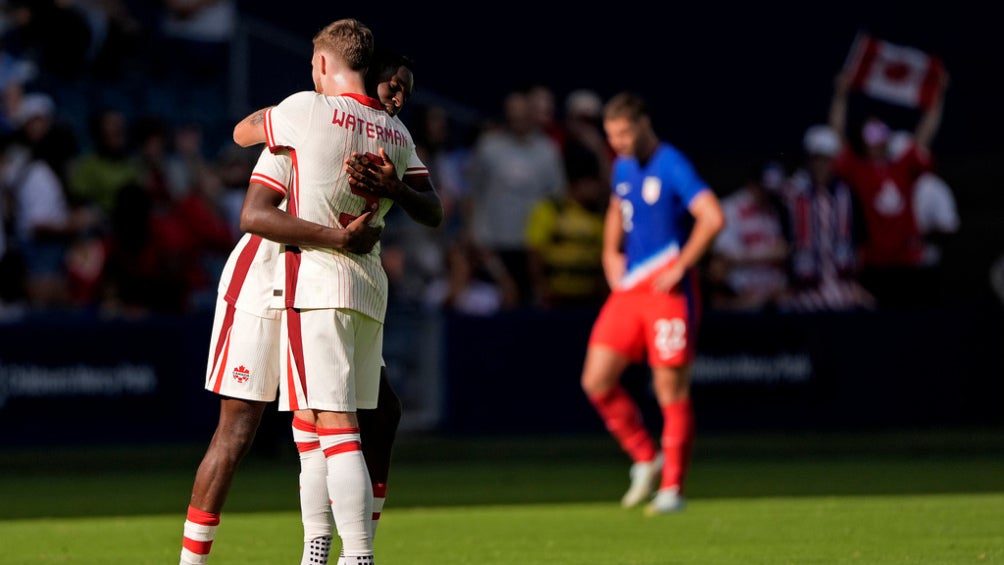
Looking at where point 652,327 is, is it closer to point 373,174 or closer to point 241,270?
point 241,270

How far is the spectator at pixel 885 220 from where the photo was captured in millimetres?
16844

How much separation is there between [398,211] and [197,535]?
12.1 metres

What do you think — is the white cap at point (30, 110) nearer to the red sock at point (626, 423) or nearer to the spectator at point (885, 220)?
the red sock at point (626, 423)

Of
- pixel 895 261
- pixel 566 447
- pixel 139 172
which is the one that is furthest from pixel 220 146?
pixel 895 261

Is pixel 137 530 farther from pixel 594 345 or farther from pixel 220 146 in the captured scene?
pixel 220 146

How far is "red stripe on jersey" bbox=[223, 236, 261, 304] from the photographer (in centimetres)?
644

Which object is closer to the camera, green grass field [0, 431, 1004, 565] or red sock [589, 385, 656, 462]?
green grass field [0, 431, 1004, 565]

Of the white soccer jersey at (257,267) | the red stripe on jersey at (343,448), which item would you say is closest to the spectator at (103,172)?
the white soccer jersey at (257,267)

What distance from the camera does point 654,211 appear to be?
10195mm

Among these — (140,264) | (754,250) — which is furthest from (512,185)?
(140,264)

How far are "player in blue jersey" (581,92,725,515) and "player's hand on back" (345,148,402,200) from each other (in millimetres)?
4060

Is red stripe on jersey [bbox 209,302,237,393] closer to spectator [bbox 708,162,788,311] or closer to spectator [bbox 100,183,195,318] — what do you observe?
spectator [bbox 100,183,195,318]

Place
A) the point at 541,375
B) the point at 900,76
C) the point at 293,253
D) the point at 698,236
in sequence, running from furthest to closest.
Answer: the point at 900,76, the point at 541,375, the point at 698,236, the point at 293,253

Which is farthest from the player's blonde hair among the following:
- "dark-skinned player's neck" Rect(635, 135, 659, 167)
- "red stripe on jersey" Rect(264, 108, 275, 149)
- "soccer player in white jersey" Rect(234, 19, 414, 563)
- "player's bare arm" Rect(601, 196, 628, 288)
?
"player's bare arm" Rect(601, 196, 628, 288)
